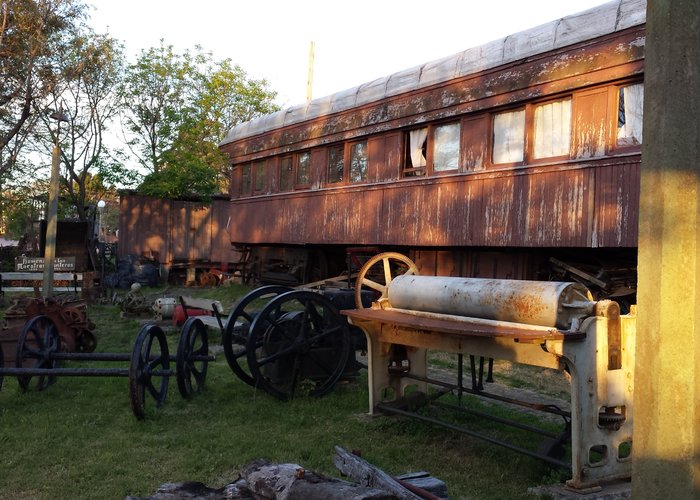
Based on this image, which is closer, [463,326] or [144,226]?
[463,326]

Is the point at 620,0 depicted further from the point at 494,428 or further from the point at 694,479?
the point at 694,479

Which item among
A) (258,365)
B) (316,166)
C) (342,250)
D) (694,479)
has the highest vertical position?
(316,166)

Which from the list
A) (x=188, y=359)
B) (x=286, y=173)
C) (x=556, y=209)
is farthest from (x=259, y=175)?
(x=188, y=359)

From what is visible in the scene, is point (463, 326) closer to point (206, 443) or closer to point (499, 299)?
point (499, 299)

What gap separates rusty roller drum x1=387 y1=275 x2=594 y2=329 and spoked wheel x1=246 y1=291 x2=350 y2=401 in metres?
1.21

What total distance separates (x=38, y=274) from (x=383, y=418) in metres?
13.0

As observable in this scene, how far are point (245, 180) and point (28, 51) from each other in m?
7.83

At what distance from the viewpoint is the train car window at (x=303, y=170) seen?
1427 cm

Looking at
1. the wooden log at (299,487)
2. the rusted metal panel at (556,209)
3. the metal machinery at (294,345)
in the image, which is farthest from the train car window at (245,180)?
the wooden log at (299,487)

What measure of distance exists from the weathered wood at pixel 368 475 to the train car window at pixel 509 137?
7.13 meters

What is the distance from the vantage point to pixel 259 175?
1642cm

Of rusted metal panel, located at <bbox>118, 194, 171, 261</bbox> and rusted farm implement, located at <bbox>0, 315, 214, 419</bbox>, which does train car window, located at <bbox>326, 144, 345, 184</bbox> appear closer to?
rusted farm implement, located at <bbox>0, 315, 214, 419</bbox>

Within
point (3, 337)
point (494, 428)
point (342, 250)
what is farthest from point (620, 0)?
point (3, 337)

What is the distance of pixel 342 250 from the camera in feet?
46.9
